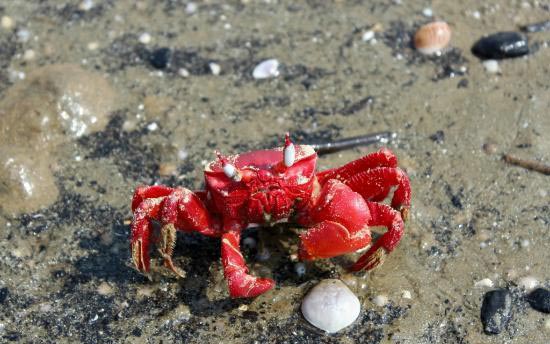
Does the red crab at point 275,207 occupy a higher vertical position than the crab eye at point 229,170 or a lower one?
lower

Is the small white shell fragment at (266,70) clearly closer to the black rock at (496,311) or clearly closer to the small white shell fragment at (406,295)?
the small white shell fragment at (406,295)

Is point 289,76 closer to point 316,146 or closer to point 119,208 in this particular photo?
point 316,146

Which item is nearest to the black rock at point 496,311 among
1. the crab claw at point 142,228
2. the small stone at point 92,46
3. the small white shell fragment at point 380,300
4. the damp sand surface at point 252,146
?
the damp sand surface at point 252,146

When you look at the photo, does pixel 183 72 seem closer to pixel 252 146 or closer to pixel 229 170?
pixel 252 146

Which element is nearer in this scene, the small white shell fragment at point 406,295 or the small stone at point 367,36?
the small white shell fragment at point 406,295

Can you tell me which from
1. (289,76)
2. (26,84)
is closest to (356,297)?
(289,76)

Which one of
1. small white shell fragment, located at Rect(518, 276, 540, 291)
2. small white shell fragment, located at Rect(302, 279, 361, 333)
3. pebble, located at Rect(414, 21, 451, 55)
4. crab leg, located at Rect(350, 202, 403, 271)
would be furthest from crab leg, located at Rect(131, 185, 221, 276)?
pebble, located at Rect(414, 21, 451, 55)

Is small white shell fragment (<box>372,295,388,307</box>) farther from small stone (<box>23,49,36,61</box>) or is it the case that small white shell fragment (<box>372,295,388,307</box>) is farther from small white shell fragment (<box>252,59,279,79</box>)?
small stone (<box>23,49,36,61</box>)
